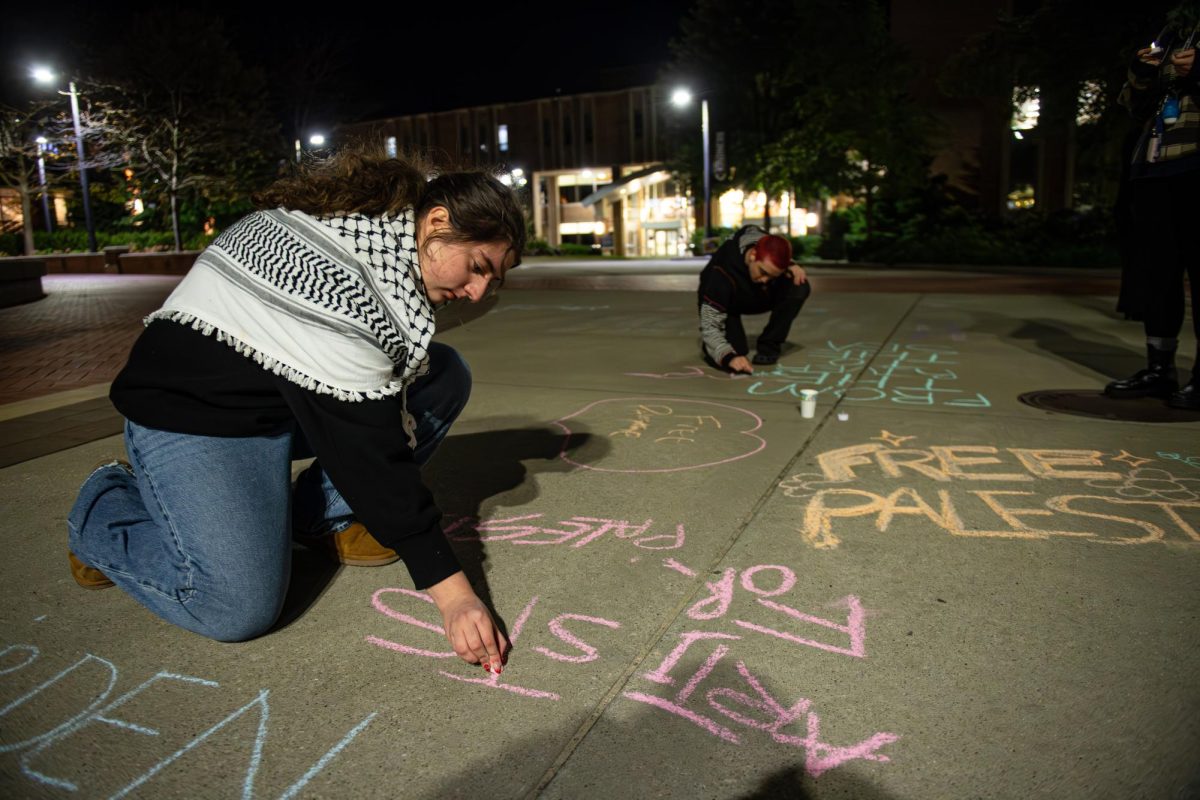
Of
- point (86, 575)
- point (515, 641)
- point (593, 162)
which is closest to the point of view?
point (515, 641)

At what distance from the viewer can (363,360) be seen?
180 cm

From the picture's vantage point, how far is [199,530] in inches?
→ 78.4

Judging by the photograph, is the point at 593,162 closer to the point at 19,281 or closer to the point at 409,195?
the point at 19,281

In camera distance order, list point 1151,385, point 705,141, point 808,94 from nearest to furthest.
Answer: point 1151,385 < point 808,94 < point 705,141

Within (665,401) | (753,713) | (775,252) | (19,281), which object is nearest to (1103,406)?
(775,252)

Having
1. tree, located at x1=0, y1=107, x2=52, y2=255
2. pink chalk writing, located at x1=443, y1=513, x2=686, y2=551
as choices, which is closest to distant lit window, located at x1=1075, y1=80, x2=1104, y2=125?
pink chalk writing, located at x1=443, y1=513, x2=686, y2=551

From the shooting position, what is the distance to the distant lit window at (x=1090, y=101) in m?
15.8

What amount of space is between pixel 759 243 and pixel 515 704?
4143 mm

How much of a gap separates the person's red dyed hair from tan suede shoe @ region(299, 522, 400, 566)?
3.49m

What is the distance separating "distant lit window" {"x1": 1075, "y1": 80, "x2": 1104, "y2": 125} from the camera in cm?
1576

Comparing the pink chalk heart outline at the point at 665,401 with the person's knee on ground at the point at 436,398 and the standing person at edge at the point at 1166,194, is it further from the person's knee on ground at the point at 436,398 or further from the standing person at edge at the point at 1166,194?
the standing person at edge at the point at 1166,194

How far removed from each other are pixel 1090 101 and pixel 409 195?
18.5m

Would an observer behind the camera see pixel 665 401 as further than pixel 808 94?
No

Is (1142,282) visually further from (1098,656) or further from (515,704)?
(515,704)
